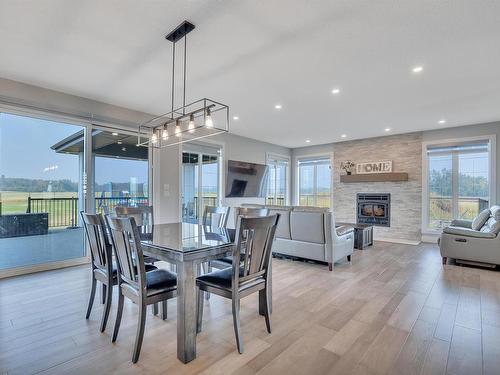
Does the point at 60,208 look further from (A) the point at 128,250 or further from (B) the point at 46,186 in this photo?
(A) the point at 128,250

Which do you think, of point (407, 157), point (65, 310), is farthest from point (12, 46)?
point (407, 157)

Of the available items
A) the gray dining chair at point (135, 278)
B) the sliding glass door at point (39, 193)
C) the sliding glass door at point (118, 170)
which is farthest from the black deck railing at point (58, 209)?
the gray dining chair at point (135, 278)

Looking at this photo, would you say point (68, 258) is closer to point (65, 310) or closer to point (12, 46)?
point (65, 310)

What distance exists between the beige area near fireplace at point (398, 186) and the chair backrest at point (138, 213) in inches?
226

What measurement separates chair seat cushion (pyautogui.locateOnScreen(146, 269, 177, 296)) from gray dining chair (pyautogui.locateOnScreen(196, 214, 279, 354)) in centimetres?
21

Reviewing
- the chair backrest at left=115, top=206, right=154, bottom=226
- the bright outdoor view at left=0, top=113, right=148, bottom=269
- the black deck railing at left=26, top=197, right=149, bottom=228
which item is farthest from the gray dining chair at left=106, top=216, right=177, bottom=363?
the bright outdoor view at left=0, top=113, right=148, bottom=269

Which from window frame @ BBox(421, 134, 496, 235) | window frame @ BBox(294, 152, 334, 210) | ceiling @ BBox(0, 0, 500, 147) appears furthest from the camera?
window frame @ BBox(294, 152, 334, 210)

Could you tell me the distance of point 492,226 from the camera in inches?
164

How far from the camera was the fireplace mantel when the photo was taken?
665 centimetres

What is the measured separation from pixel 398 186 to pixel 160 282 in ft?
21.4

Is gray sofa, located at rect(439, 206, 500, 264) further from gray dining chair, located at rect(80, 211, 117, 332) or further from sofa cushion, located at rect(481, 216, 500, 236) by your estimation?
gray dining chair, located at rect(80, 211, 117, 332)

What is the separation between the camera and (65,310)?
266 cm

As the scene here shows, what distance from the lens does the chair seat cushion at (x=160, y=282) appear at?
6.55 feet

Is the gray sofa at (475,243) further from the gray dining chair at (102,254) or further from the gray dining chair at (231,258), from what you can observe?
the gray dining chair at (102,254)
